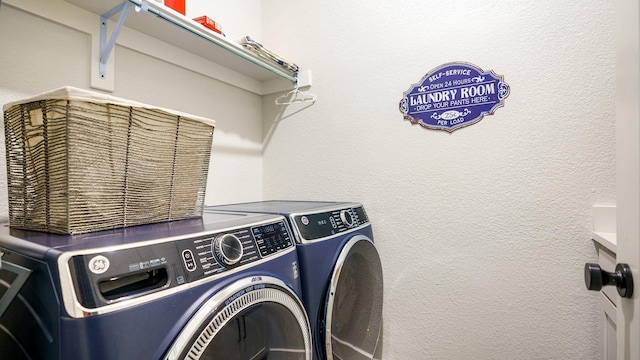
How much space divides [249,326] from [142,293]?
316 mm

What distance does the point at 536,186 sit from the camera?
3.84 feet

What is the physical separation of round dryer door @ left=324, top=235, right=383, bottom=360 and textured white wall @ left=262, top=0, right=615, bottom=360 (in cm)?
14

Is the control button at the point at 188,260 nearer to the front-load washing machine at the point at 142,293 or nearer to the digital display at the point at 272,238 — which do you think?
the front-load washing machine at the point at 142,293

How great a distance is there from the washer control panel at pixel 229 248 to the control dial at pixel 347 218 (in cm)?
38

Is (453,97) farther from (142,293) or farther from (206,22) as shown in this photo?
(142,293)

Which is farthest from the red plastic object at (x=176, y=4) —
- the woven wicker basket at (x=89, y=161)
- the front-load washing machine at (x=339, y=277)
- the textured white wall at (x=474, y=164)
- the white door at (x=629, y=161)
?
the white door at (x=629, y=161)

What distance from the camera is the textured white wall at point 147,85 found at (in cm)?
91

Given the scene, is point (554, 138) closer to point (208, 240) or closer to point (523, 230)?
point (523, 230)

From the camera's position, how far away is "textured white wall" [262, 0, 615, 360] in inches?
43.4

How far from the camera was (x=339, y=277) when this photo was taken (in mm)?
1060

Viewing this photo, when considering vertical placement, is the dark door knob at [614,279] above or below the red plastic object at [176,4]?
below

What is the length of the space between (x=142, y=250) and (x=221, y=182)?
105 cm

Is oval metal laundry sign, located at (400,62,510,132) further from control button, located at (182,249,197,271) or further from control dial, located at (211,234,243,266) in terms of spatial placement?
control button, located at (182,249,197,271)

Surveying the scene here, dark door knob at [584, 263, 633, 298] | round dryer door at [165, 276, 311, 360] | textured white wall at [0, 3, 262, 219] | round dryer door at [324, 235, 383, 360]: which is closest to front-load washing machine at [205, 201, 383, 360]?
round dryer door at [324, 235, 383, 360]
